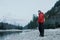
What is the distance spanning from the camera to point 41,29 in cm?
1723

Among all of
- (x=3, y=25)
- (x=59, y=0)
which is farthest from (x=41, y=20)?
(x=3, y=25)

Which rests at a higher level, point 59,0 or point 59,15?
point 59,0

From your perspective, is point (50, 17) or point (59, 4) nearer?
point (50, 17)

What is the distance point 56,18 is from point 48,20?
Answer: 12.2ft

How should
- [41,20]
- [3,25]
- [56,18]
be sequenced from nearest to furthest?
[41,20] → [56,18] → [3,25]

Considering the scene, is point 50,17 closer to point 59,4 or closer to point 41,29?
point 59,4

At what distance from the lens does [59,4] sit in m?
104

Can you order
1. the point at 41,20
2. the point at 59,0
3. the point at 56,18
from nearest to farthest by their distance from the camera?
1. the point at 41,20
2. the point at 56,18
3. the point at 59,0

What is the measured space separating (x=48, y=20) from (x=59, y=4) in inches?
838

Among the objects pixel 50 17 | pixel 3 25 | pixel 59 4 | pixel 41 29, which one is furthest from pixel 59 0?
pixel 41 29

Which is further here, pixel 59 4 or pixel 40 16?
pixel 59 4

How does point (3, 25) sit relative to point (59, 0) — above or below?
below

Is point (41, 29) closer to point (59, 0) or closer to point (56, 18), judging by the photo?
point (56, 18)

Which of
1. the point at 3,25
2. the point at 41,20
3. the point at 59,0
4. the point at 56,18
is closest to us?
the point at 41,20
